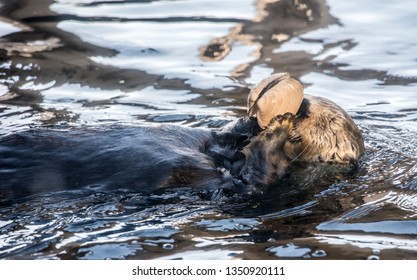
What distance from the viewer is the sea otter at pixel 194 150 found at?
4.13 meters

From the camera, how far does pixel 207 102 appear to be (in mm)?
6141

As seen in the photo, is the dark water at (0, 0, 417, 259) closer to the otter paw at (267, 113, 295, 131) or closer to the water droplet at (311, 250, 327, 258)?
the water droplet at (311, 250, 327, 258)

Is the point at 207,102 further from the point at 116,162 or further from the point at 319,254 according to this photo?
the point at 319,254

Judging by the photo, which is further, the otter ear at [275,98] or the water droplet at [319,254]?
the otter ear at [275,98]

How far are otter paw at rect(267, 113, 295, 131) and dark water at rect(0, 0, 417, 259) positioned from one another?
0.31 m

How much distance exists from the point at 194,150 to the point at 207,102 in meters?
1.69

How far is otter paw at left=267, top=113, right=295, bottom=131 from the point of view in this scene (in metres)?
4.48

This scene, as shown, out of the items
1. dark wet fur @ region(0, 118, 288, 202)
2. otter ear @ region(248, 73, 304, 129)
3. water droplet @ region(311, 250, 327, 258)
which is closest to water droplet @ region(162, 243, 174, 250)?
dark wet fur @ region(0, 118, 288, 202)

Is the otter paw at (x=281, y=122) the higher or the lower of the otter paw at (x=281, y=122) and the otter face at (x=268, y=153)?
the higher

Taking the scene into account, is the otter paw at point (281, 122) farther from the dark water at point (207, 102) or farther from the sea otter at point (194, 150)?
the dark water at point (207, 102)

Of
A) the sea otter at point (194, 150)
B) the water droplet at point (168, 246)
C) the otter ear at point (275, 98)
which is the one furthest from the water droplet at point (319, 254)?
the otter ear at point (275, 98)

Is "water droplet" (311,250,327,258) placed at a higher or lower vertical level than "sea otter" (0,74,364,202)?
lower

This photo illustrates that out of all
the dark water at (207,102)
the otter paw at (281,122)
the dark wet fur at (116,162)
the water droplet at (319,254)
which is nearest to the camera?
the water droplet at (319,254)

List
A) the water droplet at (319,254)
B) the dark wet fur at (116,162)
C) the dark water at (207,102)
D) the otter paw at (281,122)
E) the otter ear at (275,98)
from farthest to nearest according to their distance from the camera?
the otter paw at (281,122), the otter ear at (275,98), the dark wet fur at (116,162), the dark water at (207,102), the water droplet at (319,254)
